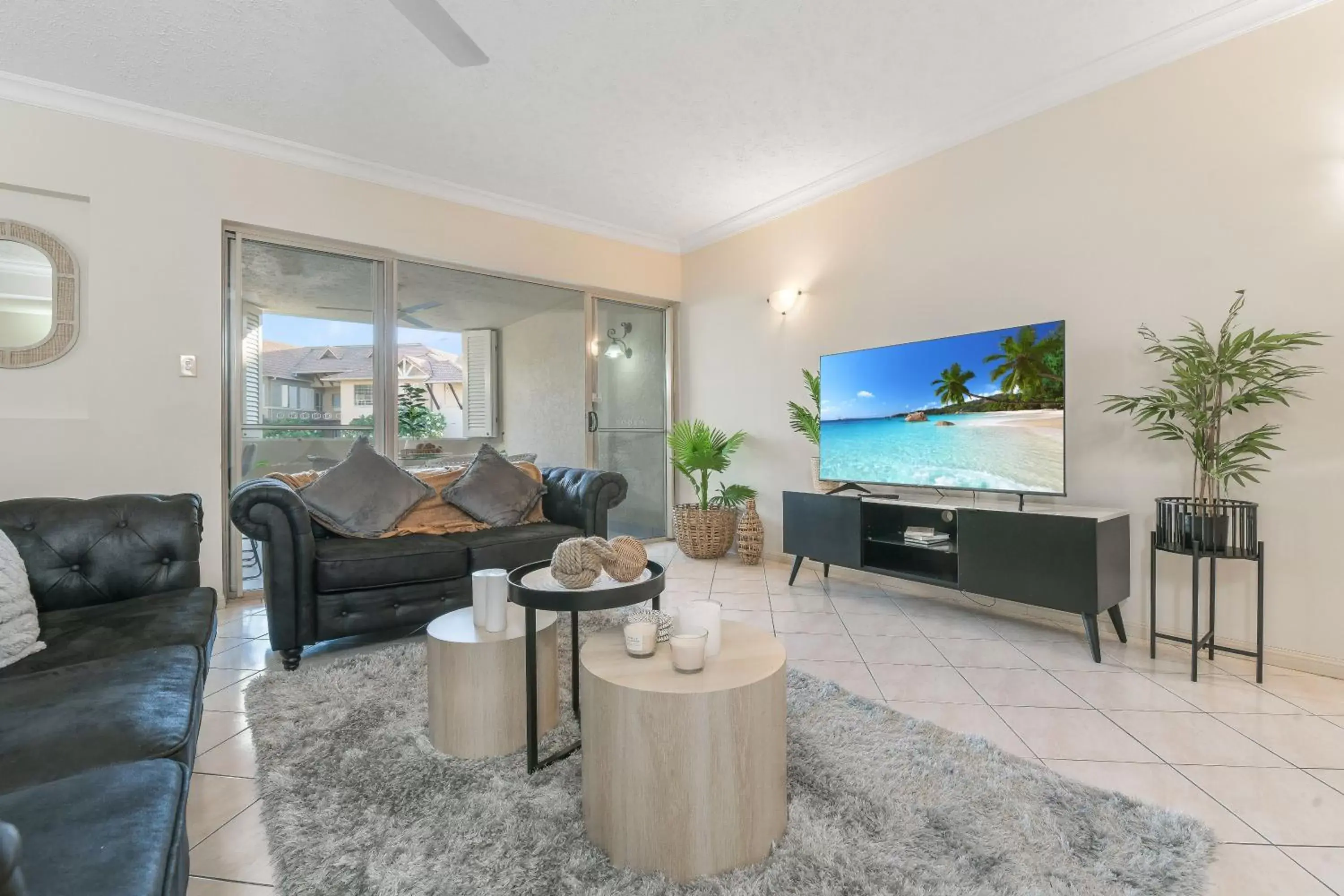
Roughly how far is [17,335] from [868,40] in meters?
4.15

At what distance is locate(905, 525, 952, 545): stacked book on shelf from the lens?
313 centimetres

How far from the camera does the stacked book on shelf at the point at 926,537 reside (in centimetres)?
313

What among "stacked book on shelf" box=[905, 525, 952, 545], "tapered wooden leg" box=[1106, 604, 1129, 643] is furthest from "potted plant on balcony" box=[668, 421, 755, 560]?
"tapered wooden leg" box=[1106, 604, 1129, 643]

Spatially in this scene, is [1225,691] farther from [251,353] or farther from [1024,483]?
[251,353]

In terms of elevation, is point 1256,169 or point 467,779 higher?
point 1256,169

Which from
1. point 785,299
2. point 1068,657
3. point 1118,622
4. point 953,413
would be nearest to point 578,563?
point 1068,657

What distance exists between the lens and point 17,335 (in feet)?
9.75

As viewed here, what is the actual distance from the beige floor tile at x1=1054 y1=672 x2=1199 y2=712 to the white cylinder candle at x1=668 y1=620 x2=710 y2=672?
159cm

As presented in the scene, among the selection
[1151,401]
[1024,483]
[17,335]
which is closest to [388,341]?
[17,335]

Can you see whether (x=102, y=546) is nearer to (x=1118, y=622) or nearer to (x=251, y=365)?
(x=251, y=365)

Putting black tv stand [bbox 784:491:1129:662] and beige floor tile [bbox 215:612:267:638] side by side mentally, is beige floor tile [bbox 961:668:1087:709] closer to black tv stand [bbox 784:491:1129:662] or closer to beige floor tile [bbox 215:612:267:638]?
black tv stand [bbox 784:491:1129:662]

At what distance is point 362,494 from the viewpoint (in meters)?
2.96

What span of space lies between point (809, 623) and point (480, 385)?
277 cm

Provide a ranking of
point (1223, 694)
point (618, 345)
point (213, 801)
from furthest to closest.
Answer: point (618, 345), point (1223, 694), point (213, 801)
